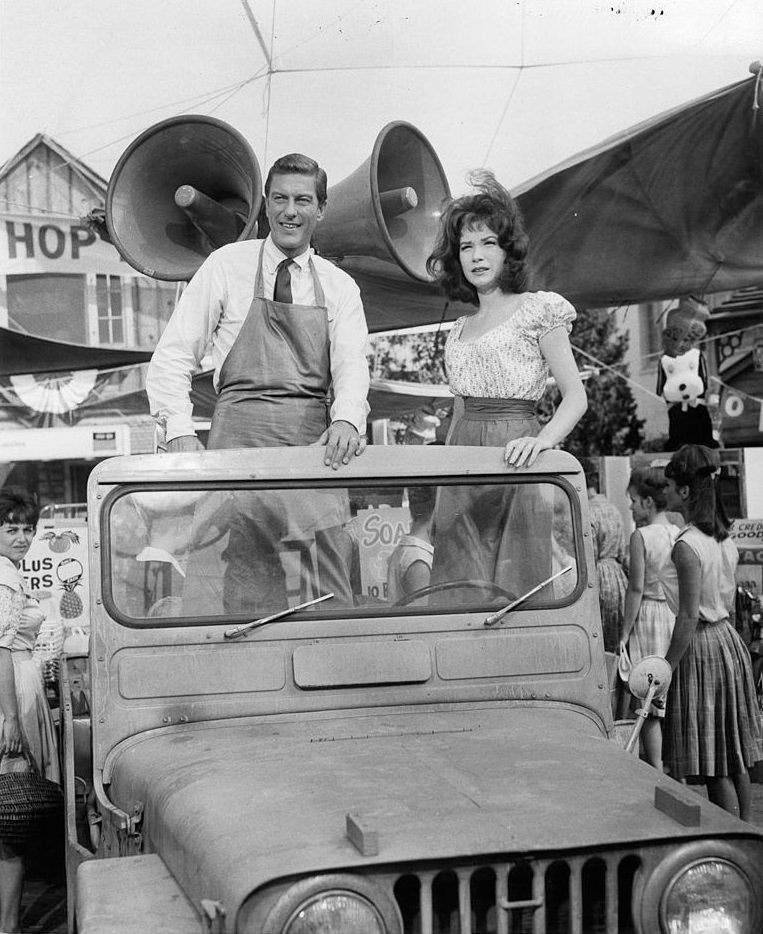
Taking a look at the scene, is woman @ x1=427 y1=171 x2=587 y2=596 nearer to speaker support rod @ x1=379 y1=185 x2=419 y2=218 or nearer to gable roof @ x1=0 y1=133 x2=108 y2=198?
speaker support rod @ x1=379 y1=185 x2=419 y2=218

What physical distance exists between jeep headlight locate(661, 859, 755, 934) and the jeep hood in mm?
68

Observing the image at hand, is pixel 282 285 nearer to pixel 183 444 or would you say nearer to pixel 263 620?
pixel 183 444

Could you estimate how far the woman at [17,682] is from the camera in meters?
4.01

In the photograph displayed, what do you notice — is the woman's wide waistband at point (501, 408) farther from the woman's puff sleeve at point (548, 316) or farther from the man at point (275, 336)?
the man at point (275, 336)

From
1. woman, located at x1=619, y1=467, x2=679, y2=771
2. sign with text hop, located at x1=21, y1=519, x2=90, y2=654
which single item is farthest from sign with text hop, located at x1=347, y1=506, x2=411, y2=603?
sign with text hop, located at x1=21, y1=519, x2=90, y2=654

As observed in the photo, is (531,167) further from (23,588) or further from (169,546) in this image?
(169,546)

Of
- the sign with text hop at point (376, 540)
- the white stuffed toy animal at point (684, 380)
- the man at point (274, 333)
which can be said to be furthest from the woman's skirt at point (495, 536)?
the white stuffed toy animal at point (684, 380)

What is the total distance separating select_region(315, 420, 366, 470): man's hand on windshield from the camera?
315cm

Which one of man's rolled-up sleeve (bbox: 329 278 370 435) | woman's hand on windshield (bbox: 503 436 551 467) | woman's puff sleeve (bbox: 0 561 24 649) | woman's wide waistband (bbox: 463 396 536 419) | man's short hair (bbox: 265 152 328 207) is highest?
man's short hair (bbox: 265 152 328 207)

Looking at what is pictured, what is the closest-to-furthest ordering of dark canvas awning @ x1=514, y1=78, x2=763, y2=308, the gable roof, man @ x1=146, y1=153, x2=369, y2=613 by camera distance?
man @ x1=146, y1=153, x2=369, y2=613
the gable roof
dark canvas awning @ x1=514, y1=78, x2=763, y2=308

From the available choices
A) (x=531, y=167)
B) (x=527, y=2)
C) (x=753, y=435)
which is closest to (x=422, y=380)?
(x=753, y=435)

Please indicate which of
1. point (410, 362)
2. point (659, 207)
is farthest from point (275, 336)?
point (410, 362)

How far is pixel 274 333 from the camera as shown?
3652mm

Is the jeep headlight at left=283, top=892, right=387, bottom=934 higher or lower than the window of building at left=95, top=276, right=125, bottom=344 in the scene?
lower
